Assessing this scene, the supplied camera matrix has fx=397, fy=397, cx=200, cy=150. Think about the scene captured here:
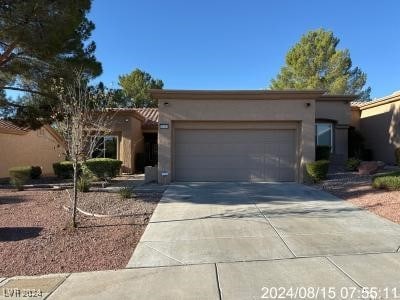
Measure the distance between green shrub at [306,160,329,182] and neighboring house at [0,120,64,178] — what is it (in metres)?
11.1

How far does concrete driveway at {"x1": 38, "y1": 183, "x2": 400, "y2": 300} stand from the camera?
5336 millimetres

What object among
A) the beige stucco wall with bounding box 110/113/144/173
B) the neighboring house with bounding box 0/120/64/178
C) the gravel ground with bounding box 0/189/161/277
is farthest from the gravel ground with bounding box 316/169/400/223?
the neighboring house with bounding box 0/120/64/178

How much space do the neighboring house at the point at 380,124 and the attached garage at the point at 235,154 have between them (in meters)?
6.79

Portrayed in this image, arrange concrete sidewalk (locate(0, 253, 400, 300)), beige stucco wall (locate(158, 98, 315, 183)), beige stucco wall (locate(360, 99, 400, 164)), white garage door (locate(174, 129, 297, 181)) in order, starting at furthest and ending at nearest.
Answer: beige stucco wall (locate(360, 99, 400, 164)), white garage door (locate(174, 129, 297, 181)), beige stucco wall (locate(158, 98, 315, 183)), concrete sidewalk (locate(0, 253, 400, 300))

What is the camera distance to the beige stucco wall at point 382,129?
1962cm

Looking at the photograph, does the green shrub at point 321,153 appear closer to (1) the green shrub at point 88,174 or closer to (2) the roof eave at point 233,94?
(2) the roof eave at point 233,94

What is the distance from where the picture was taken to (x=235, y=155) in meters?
16.1

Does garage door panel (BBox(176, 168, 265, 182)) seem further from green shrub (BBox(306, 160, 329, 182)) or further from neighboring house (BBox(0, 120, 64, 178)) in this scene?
neighboring house (BBox(0, 120, 64, 178))

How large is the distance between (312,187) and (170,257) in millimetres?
8827

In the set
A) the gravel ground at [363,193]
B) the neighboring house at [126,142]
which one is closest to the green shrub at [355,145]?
the gravel ground at [363,193]

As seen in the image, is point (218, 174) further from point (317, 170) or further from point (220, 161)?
point (317, 170)

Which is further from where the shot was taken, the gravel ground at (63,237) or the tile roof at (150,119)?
the tile roof at (150,119)

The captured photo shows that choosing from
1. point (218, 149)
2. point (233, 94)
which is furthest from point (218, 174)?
point (233, 94)

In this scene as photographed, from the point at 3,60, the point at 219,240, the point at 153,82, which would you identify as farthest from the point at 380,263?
the point at 153,82
